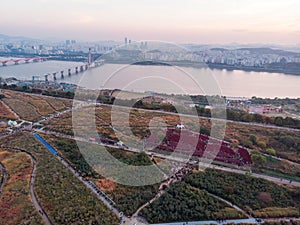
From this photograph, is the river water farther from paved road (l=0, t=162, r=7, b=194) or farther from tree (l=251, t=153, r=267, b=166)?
paved road (l=0, t=162, r=7, b=194)

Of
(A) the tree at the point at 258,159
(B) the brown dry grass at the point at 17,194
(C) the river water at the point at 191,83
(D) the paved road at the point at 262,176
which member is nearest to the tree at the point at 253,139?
(A) the tree at the point at 258,159

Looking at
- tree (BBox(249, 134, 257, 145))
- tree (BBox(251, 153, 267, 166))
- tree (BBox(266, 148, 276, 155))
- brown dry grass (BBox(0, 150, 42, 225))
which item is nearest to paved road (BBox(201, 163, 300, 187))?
tree (BBox(251, 153, 267, 166))

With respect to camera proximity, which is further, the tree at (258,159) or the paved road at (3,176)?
the tree at (258,159)

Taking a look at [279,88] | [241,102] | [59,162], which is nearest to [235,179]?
[59,162]

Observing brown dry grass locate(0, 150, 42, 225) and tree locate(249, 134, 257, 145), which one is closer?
brown dry grass locate(0, 150, 42, 225)

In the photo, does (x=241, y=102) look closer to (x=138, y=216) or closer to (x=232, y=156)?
(x=232, y=156)

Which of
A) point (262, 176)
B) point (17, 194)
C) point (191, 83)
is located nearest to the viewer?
point (17, 194)

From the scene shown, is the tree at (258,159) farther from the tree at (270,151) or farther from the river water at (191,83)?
the river water at (191,83)

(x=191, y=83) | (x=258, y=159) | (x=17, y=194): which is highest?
(x=191, y=83)

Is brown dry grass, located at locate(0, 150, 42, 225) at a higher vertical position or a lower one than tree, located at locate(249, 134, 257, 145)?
lower

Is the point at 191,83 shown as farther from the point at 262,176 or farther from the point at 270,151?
the point at 262,176

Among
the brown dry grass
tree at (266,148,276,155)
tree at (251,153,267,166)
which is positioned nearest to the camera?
the brown dry grass

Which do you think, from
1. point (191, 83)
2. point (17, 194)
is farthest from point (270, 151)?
point (191, 83)

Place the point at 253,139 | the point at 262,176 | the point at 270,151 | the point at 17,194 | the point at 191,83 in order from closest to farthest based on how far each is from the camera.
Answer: the point at 17,194 → the point at 262,176 → the point at 270,151 → the point at 253,139 → the point at 191,83
